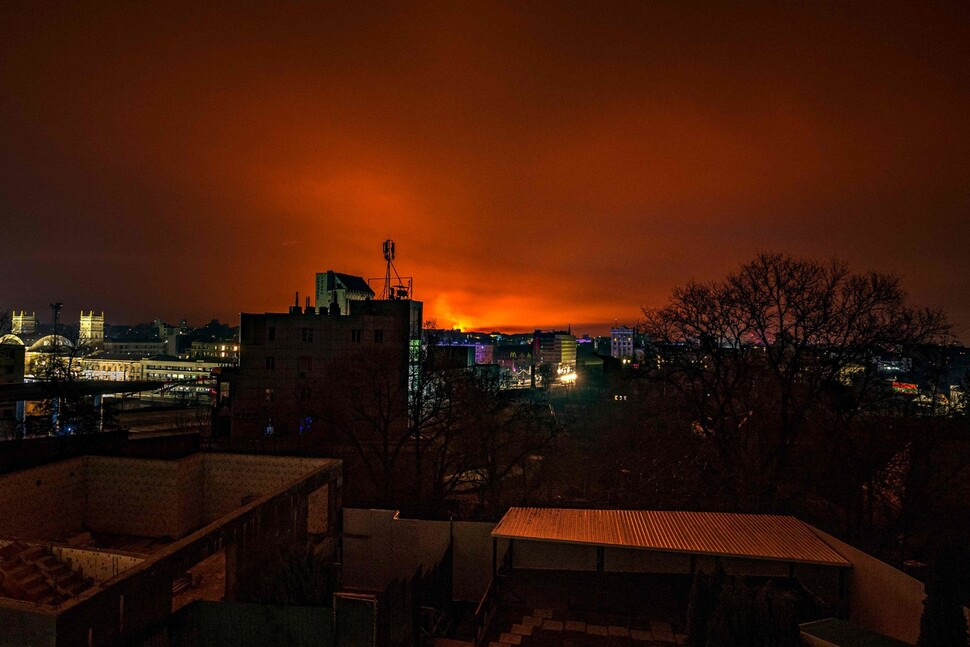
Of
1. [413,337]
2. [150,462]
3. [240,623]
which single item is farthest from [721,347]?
[413,337]

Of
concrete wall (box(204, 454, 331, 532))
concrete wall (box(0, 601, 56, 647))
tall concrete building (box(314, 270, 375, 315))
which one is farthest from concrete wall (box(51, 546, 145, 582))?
tall concrete building (box(314, 270, 375, 315))

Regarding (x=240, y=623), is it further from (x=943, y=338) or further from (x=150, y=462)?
(x=943, y=338)

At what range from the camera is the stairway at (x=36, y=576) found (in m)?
10.1

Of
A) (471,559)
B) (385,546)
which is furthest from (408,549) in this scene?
(471,559)

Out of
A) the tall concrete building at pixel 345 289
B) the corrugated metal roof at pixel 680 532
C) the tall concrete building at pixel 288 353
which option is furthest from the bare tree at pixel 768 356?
the tall concrete building at pixel 345 289

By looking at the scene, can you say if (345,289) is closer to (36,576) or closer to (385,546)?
(385,546)

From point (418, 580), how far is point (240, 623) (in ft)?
9.47

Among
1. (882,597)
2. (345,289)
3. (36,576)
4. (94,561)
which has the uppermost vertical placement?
(345,289)

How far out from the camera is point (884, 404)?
17.0 meters

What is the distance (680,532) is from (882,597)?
3297 millimetres

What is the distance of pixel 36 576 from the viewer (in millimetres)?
10406

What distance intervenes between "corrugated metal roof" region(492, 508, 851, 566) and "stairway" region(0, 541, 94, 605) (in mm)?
8465

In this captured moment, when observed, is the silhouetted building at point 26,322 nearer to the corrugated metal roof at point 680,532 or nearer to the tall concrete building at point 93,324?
the tall concrete building at point 93,324

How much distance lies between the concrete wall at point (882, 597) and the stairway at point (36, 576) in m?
14.7
